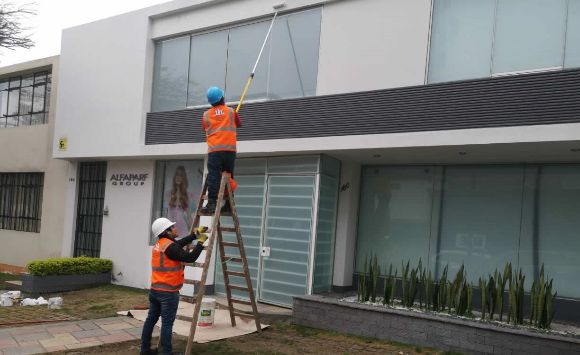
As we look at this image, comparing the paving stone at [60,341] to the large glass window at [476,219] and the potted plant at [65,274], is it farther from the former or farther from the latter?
the large glass window at [476,219]

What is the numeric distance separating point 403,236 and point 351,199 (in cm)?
123

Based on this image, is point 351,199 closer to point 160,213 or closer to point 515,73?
point 515,73

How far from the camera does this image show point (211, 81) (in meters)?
11.8

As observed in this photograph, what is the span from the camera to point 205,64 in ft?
39.3

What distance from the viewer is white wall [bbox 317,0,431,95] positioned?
904 cm

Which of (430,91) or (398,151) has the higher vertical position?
(430,91)

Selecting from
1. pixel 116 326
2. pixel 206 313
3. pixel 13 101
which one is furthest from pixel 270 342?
pixel 13 101

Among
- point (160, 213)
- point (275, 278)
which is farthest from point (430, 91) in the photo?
point (160, 213)

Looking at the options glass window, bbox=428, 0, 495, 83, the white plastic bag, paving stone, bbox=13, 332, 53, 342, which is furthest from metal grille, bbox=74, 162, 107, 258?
glass window, bbox=428, 0, 495, 83

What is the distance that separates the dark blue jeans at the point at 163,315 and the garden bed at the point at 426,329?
2.90 metres

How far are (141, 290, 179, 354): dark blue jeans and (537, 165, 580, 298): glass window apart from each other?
6144 mm

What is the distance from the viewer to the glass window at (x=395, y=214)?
10.2m

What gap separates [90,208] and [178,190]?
3.15 metres

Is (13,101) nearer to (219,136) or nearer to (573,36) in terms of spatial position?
(219,136)
